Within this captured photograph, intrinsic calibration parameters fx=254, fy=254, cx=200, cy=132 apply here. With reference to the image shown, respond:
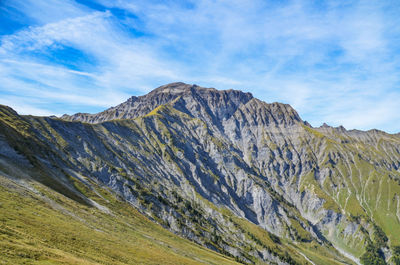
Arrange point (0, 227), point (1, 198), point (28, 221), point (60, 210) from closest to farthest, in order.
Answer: point (0, 227)
point (28, 221)
point (1, 198)
point (60, 210)

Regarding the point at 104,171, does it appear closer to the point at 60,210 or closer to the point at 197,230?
the point at 197,230

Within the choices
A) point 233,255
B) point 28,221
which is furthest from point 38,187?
point 233,255

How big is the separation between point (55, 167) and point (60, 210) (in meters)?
57.2

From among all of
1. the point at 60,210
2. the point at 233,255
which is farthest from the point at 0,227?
the point at 233,255

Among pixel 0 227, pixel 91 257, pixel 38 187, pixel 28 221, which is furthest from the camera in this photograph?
pixel 38 187

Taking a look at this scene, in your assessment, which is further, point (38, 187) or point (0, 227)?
point (38, 187)

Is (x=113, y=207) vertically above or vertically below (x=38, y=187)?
below

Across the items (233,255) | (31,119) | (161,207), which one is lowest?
(233,255)

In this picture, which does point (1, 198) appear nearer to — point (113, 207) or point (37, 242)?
point (37, 242)

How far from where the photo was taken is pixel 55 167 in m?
121

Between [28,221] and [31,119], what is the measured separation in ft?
522

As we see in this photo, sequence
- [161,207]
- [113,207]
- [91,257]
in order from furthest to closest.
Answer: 1. [161,207]
2. [113,207]
3. [91,257]

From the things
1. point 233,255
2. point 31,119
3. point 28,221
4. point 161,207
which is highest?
point 31,119

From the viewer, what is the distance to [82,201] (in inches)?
3962
